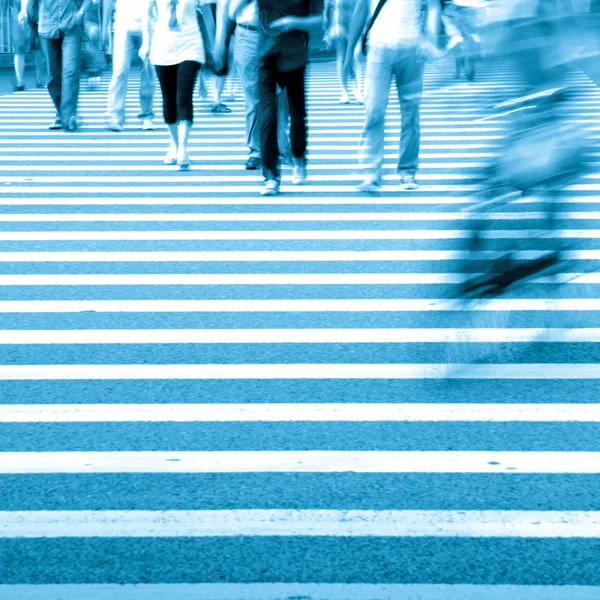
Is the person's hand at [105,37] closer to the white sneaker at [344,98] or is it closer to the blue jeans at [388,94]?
the white sneaker at [344,98]

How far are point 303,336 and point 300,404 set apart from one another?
1.07 metres

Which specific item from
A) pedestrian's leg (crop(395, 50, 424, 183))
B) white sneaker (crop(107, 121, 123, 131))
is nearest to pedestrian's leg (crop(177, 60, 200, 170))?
pedestrian's leg (crop(395, 50, 424, 183))

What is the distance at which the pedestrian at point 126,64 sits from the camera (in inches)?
536

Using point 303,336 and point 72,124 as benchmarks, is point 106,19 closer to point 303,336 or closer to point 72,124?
point 72,124

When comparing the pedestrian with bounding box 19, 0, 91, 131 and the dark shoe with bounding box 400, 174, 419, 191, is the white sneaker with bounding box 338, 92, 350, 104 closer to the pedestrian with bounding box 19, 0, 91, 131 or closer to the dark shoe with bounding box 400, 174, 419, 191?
the pedestrian with bounding box 19, 0, 91, 131

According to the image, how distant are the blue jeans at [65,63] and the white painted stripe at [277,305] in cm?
695

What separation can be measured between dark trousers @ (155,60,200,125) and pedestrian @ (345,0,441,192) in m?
1.58

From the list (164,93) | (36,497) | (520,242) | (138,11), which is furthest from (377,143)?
(36,497)

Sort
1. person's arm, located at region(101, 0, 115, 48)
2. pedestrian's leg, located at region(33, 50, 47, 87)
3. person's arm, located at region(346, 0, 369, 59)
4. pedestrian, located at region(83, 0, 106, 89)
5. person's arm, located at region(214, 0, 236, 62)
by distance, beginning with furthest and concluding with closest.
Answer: pedestrian's leg, located at region(33, 50, 47, 87) → person's arm, located at region(101, 0, 115, 48) → pedestrian, located at region(83, 0, 106, 89) → person's arm, located at region(214, 0, 236, 62) → person's arm, located at region(346, 0, 369, 59)

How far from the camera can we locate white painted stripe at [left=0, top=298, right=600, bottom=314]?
6.97 metres

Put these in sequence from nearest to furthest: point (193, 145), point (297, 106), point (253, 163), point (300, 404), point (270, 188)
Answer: point (300, 404), point (297, 106), point (270, 188), point (253, 163), point (193, 145)

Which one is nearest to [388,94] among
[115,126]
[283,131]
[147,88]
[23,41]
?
[283,131]

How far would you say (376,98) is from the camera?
32.0 feet

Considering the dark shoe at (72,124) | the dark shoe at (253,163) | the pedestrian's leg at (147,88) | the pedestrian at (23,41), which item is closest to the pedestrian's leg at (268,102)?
the dark shoe at (253,163)
